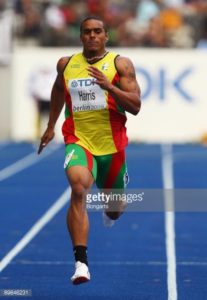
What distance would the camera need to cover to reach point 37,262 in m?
9.96

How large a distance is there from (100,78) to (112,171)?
123 cm

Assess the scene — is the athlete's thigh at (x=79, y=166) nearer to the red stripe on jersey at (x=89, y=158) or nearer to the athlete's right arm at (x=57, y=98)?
the red stripe on jersey at (x=89, y=158)

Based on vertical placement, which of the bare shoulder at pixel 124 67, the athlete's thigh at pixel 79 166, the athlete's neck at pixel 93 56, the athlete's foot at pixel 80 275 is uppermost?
the athlete's neck at pixel 93 56

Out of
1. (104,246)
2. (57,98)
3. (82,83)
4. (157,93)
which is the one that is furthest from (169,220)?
(157,93)

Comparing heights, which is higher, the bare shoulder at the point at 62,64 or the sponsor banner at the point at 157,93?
the bare shoulder at the point at 62,64

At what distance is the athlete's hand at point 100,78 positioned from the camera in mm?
8141

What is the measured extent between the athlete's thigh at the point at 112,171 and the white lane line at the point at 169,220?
0.83 meters

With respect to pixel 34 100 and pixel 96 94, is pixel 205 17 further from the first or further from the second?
pixel 96 94

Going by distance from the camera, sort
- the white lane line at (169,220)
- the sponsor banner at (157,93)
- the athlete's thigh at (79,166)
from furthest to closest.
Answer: the sponsor banner at (157,93)
the white lane line at (169,220)
the athlete's thigh at (79,166)

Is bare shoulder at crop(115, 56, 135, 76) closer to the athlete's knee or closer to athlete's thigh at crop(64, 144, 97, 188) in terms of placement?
athlete's thigh at crop(64, 144, 97, 188)

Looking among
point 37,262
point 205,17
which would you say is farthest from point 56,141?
point 37,262

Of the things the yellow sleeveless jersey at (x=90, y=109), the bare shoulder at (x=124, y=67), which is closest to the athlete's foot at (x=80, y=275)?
the yellow sleeveless jersey at (x=90, y=109)

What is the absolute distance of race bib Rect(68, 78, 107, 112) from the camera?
8.66 metres

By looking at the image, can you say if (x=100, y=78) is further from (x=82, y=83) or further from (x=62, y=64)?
(x=62, y=64)
